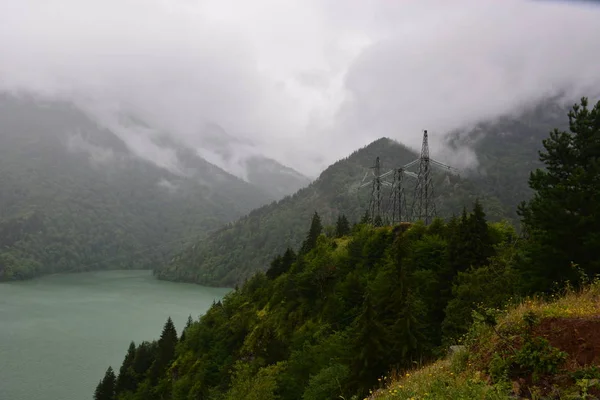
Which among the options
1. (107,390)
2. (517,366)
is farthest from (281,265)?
(517,366)

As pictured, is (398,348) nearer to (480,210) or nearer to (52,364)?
(480,210)

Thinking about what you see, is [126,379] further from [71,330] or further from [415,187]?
[415,187]

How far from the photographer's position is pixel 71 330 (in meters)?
97.3

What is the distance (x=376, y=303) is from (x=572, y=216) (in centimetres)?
1095

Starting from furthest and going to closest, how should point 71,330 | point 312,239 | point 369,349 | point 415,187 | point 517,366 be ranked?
point 71,330 < point 312,239 < point 415,187 < point 369,349 < point 517,366

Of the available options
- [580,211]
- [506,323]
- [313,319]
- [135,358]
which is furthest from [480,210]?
[135,358]

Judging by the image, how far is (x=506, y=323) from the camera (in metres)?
8.98

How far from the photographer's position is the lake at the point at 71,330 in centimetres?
6438

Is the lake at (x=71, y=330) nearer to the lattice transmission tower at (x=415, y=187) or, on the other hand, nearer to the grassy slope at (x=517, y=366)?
the lattice transmission tower at (x=415, y=187)

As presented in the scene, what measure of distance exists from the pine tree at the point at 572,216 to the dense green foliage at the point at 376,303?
54 millimetres

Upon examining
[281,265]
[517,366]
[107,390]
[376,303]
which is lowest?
[107,390]

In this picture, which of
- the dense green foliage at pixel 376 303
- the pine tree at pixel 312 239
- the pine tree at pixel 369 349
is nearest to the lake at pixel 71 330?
the dense green foliage at pixel 376 303

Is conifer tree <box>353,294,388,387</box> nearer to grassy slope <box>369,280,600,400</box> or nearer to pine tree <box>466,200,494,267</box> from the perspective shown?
grassy slope <box>369,280,600,400</box>

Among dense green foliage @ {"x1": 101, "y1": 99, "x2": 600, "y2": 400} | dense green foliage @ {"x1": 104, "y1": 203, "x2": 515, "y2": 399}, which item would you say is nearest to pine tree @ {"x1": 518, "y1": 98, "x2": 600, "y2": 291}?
dense green foliage @ {"x1": 101, "y1": 99, "x2": 600, "y2": 400}
